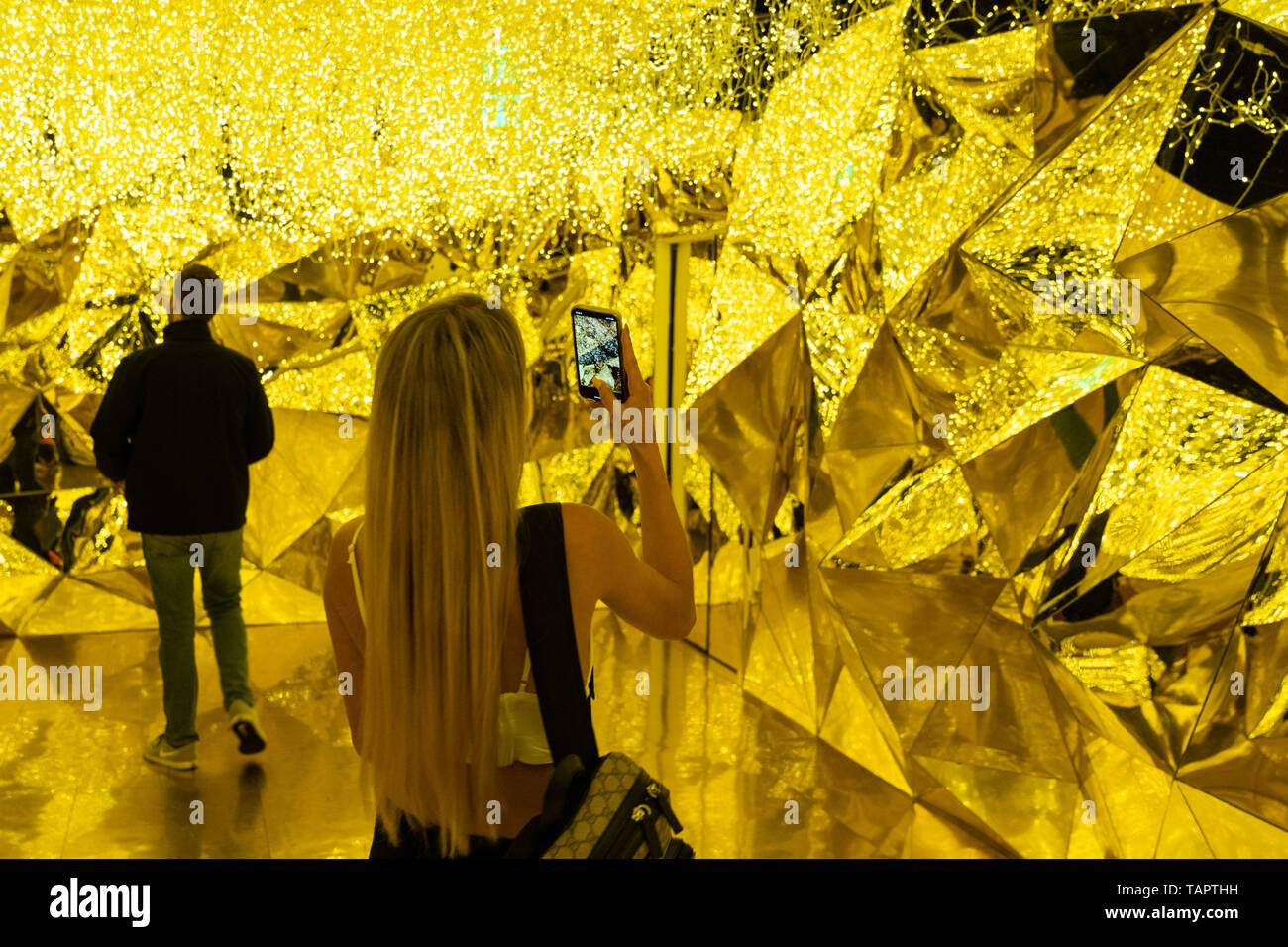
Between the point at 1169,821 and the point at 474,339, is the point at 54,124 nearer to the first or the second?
the point at 474,339

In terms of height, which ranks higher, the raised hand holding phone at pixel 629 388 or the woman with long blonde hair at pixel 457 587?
the raised hand holding phone at pixel 629 388

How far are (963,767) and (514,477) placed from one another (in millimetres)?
2235

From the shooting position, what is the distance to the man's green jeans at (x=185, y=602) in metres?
3.54

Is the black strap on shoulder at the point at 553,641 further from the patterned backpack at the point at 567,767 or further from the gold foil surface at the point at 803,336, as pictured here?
the gold foil surface at the point at 803,336

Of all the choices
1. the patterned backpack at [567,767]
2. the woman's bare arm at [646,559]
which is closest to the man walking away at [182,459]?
the woman's bare arm at [646,559]

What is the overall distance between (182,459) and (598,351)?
195 centimetres

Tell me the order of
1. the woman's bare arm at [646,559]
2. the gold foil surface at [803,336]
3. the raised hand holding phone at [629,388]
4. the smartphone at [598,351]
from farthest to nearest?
the gold foil surface at [803,336] → the smartphone at [598,351] → the raised hand holding phone at [629,388] → the woman's bare arm at [646,559]

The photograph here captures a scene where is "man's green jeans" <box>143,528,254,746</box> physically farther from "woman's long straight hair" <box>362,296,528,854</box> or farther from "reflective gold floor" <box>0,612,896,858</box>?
"woman's long straight hair" <box>362,296,528,854</box>

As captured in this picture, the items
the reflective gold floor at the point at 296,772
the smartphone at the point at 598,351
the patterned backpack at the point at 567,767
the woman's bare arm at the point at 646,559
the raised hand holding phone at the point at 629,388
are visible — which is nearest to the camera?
the patterned backpack at the point at 567,767

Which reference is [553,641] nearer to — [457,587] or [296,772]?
[457,587]

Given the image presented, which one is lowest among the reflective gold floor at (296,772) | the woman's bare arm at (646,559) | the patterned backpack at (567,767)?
the reflective gold floor at (296,772)

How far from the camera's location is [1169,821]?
2756mm

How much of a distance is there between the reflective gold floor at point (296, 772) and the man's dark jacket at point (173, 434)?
2.36ft

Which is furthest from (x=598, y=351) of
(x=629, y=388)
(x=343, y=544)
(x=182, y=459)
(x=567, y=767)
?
(x=182, y=459)
